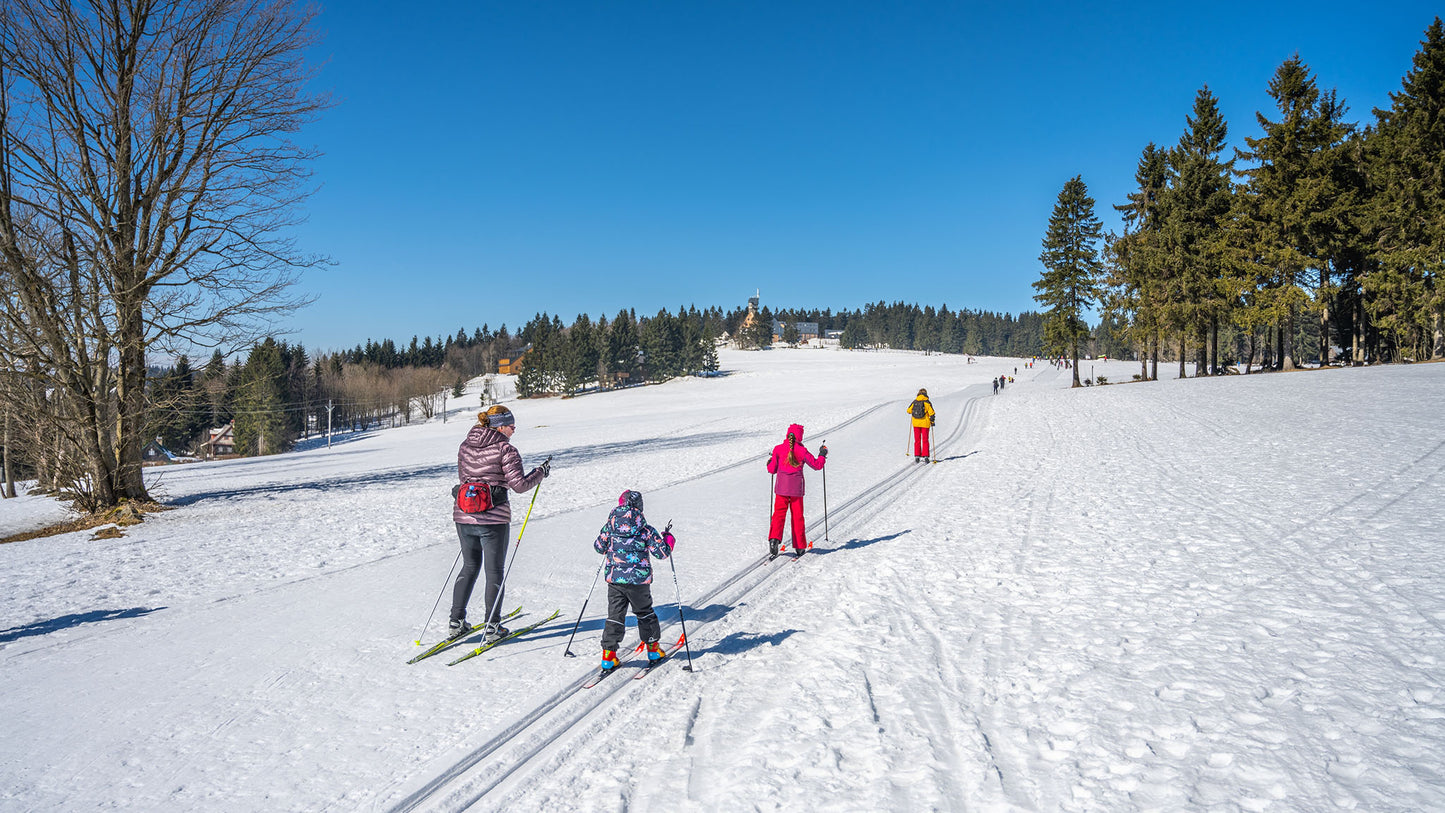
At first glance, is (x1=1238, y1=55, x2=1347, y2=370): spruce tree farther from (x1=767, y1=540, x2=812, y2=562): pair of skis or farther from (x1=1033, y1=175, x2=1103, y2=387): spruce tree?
(x1=767, y1=540, x2=812, y2=562): pair of skis

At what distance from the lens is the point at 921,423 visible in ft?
60.3

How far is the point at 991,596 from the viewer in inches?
298

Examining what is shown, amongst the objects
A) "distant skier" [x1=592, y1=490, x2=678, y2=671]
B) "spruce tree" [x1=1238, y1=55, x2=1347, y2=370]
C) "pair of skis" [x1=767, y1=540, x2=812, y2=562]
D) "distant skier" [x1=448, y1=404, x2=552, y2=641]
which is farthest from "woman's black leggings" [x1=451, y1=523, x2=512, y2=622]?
"spruce tree" [x1=1238, y1=55, x2=1347, y2=370]

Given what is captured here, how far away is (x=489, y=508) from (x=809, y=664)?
3.18 meters

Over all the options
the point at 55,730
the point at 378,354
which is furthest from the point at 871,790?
the point at 378,354

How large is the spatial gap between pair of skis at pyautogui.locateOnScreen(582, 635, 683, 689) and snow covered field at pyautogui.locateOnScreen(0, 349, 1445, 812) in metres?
0.11

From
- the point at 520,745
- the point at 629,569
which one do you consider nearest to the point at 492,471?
the point at 629,569

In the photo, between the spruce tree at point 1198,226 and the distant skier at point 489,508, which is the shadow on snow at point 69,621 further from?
the spruce tree at point 1198,226

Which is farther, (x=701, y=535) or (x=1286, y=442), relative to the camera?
(x=1286, y=442)

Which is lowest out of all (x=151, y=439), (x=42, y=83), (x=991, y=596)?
(x=991, y=596)

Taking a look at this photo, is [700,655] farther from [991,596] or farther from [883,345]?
[883,345]

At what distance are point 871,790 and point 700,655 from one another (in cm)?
236

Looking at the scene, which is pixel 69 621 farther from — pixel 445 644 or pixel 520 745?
pixel 520 745

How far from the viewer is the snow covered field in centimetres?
403
